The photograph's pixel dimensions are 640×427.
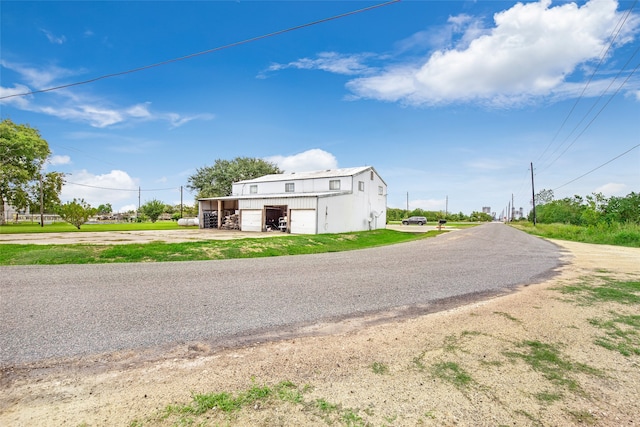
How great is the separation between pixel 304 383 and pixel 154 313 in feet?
11.1

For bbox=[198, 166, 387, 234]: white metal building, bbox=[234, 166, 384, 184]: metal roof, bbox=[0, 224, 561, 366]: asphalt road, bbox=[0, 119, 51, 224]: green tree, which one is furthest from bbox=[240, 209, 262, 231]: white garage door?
bbox=[0, 119, 51, 224]: green tree

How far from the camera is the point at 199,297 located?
20.0ft

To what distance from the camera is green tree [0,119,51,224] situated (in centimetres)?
3841

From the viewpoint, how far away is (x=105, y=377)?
10.1ft

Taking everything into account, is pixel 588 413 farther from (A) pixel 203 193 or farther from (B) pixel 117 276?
(A) pixel 203 193

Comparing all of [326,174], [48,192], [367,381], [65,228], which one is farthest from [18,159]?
[367,381]

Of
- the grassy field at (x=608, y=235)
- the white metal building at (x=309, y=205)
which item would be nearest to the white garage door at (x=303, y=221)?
the white metal building at (x=309, y=205)

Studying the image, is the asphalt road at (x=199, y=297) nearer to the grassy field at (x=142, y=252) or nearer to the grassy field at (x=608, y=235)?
the grassy field at (x=142, y=252)

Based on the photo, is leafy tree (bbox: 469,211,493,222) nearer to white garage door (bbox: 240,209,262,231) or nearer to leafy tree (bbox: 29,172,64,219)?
white garage door (bbox: 240,209,262,231)

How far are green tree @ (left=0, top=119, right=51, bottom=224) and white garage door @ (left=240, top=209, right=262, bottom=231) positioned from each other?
32155 millimetres

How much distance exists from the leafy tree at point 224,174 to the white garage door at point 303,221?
25146mm

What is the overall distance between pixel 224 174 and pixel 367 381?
49.8 meters

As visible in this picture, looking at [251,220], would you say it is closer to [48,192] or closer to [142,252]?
[142,252]

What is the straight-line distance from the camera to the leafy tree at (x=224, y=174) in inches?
1906
